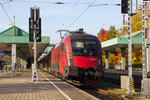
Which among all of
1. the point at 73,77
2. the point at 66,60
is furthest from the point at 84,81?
the point at 66,60

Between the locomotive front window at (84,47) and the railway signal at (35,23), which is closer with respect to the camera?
the locomotive front window at (84,47)

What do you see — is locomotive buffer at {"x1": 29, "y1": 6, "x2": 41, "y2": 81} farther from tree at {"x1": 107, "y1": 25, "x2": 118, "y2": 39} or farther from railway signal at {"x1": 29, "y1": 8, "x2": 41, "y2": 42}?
tree at {"x1": 107, "y1": 25, "x2": 118, "y2": 39}

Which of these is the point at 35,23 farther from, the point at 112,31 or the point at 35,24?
the point at 112,31

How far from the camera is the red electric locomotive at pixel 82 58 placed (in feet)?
51.5

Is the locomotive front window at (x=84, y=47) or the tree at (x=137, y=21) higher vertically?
the tree at (x=137, y=21)

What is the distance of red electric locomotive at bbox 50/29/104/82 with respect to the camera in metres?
15.7

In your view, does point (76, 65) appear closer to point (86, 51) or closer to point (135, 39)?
point (86, 51)

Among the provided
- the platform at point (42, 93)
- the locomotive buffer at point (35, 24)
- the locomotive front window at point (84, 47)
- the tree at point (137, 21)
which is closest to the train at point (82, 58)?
the locomotive front window at point (84, 47)

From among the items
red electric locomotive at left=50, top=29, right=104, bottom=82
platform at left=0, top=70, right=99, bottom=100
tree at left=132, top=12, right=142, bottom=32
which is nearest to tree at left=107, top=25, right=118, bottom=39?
tree at left=132, top=12, right=142, bottom=32

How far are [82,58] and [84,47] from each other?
3.04ft

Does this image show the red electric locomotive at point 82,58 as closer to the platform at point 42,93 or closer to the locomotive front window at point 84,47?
the locomotive front window at point 84,47

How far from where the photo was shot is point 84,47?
16.6 m

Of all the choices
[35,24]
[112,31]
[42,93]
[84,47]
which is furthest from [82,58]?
[112,31]

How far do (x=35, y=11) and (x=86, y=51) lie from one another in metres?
6.02
